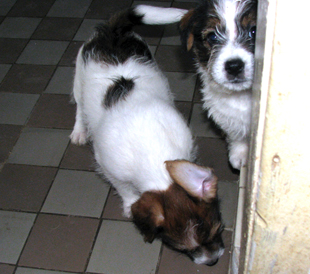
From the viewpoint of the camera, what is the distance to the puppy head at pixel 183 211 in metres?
1.74

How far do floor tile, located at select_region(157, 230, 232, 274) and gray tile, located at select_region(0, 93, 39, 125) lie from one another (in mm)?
1871

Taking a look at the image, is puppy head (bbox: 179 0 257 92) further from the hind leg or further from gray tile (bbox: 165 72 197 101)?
the hind leg

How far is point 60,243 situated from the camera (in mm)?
2529

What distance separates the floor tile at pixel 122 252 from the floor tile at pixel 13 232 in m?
0.55

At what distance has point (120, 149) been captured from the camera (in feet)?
7.09

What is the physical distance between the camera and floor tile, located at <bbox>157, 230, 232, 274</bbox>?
2.29m

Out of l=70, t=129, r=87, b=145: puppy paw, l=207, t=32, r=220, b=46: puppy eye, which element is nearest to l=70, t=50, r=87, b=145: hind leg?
l=70, t=129, r=87, b=145: puppy paw

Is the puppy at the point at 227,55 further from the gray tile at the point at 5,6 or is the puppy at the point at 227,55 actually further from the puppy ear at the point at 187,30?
the gray tile at the point at 5,6

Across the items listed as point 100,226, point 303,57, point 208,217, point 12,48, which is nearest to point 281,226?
point 303,57

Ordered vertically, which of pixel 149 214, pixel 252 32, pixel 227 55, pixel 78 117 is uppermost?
pixel 252 32

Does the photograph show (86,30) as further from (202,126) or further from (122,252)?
(122,252)

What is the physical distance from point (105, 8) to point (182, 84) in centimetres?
164

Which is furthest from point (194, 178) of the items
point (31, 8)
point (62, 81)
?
point (31, 8)

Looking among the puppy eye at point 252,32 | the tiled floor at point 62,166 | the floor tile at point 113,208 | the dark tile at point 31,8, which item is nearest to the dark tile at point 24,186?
the tiled floor at point 62,166
